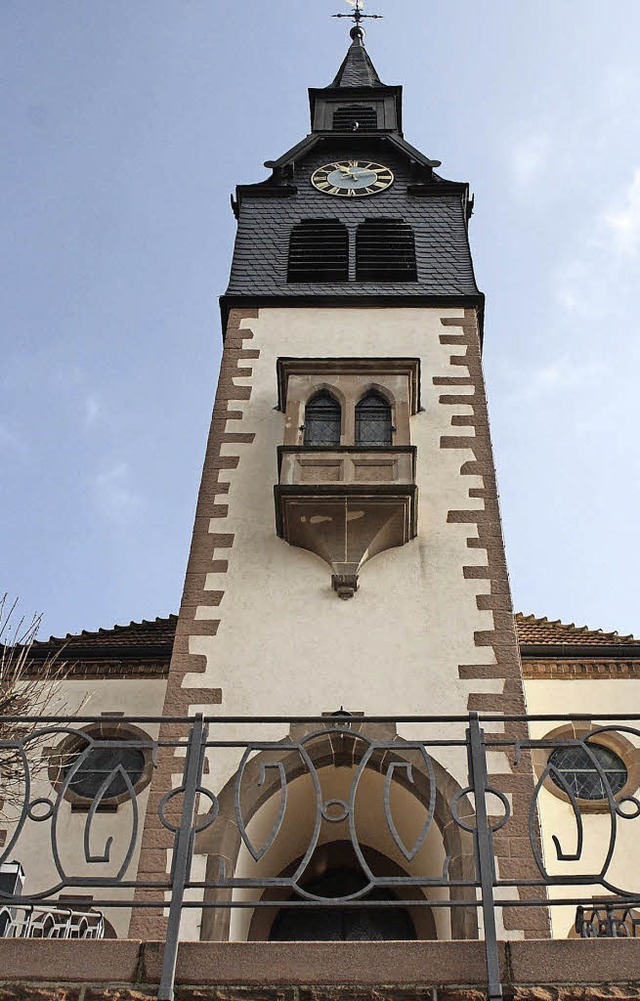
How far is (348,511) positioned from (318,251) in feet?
20.4

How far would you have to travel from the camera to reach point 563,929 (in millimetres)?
10641

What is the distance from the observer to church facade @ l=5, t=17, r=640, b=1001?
397 inches

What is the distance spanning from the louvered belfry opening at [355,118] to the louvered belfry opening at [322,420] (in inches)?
439

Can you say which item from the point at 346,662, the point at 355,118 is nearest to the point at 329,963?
the point at 346,662

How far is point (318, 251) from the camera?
16891 mm

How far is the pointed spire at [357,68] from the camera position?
25.7 metres

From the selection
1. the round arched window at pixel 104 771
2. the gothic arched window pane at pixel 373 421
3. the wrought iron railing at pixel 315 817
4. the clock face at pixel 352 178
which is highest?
the clock face at pixel 352 178

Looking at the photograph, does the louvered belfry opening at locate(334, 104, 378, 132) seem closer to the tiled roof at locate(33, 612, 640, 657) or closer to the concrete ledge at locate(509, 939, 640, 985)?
the tiled roof at locate(33, 612, 640, 657)

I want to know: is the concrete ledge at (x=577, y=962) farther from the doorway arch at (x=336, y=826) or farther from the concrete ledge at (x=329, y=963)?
the doorway arch at (x=336, y=826)

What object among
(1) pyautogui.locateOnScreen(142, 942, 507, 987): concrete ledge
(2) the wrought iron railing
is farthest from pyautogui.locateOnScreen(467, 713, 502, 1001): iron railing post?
(2) the wrought iron railing

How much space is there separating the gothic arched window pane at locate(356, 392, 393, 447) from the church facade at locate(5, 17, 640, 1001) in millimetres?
32

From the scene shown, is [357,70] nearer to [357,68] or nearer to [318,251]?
[357,68]

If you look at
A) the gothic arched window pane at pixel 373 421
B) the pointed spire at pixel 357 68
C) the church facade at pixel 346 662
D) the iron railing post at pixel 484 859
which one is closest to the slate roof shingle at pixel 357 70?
the pointed spire at pixel 357 68

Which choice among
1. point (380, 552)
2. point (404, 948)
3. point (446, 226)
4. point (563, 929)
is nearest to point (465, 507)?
point (380, 552)
